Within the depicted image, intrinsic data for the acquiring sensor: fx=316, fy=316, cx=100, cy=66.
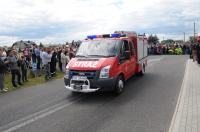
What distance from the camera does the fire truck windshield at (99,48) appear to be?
12.0 m

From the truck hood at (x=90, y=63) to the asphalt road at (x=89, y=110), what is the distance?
1.13 m

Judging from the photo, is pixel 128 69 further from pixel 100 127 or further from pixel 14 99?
pixel 100 127

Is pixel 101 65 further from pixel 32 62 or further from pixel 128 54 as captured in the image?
pixel 32 62

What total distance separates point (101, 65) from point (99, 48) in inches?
59.9

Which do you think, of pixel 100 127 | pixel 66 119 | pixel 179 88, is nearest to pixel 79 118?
pixel 66 119

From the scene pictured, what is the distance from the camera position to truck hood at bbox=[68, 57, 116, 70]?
10935 mm

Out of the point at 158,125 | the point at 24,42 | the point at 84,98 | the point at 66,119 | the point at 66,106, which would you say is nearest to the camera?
the point at 158,125

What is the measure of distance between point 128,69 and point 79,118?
5.22 meters

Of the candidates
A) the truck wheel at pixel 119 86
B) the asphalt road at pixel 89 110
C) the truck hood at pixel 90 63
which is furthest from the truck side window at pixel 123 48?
the asphalt road at pixel 89 110

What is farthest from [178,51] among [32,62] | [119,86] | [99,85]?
[99,85]

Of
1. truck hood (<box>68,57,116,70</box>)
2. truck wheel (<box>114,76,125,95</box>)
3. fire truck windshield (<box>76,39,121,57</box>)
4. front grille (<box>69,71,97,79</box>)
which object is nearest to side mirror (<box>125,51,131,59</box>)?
fire truck windshield (<box>76,39,121,57</box>)

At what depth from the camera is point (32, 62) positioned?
747 inches

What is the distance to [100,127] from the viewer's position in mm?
7527

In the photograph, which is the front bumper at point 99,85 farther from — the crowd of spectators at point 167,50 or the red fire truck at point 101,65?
the crowd of spectators at point 167,50
